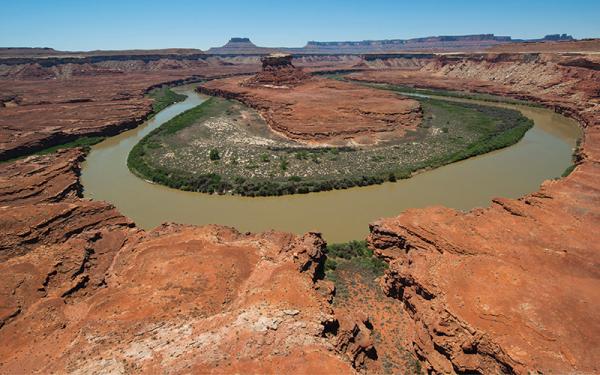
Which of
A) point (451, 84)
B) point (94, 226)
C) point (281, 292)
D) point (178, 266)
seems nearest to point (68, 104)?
point (94, 226)

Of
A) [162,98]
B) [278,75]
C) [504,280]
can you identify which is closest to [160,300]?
[504,280]

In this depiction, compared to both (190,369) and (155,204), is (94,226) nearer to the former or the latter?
(155,204)

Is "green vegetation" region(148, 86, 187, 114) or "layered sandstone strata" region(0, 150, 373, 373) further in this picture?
"green vegetation" region(148, 86, 187, 114)

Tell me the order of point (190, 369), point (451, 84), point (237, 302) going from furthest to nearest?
1. point (451, 84)
2. point (237, 302)
3. point (190, 369)

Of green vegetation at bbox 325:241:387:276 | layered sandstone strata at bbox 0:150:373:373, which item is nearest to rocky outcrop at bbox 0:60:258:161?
layered sandstone strata at bbox 0:150:373:373

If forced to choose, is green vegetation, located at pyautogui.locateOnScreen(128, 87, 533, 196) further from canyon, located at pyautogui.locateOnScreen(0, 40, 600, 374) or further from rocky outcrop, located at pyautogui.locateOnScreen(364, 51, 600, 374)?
rocky outcrop, located at pyautogui.locateOnScreen(364, 51, 600, 374)

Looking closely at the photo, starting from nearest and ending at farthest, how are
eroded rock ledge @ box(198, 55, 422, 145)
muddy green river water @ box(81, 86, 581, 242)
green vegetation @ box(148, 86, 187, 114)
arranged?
muddy green river water @ box(81, 86, 581, 242), eroded rock ledge @ box(198, 55, 422, 145), green vegetation @ box(148, 86, 187, 114)
